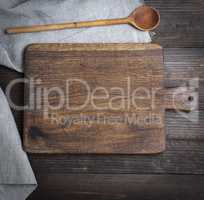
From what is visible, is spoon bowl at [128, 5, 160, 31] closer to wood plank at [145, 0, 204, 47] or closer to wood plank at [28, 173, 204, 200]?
wood plank at [145, 0, 204, 47]

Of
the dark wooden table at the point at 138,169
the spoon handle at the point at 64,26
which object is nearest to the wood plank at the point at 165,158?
the dark wooden table at the point at 138,169

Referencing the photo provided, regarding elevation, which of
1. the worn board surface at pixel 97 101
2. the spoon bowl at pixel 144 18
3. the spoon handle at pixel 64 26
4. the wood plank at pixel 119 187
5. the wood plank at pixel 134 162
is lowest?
the wood plank at pixel 119 187

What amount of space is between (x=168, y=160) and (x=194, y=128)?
0.11m

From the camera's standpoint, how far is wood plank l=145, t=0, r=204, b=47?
83cm

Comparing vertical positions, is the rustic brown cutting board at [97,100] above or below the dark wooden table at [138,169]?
above

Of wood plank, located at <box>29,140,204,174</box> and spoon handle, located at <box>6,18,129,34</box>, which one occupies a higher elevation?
spoon handle, located at <box>6,18,129,34</box>

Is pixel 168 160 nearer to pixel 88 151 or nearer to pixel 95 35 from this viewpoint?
pixel 88 151

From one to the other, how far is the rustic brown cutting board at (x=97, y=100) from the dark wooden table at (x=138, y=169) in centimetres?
4

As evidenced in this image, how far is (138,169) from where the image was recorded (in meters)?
0.81

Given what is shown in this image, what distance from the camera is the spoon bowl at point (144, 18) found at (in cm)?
80

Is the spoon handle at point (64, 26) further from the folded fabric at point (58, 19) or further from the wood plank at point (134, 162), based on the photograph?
the wood plank at point (134, 162)

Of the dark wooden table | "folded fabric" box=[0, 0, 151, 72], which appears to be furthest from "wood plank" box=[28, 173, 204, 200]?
"folded fabric" box=[0, 0, 151, 72]

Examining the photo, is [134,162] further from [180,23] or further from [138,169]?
[180,23]

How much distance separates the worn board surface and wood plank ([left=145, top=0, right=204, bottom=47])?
0.07 meters
